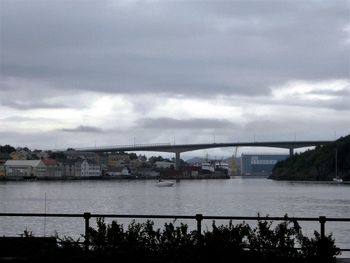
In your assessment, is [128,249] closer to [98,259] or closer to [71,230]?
[98,259]

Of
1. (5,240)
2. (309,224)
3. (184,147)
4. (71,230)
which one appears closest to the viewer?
(5,240)

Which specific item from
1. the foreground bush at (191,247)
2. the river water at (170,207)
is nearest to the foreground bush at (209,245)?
the foreground bush at (191,247)

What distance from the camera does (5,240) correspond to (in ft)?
40.1

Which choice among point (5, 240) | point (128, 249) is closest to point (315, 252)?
point (128, 249)

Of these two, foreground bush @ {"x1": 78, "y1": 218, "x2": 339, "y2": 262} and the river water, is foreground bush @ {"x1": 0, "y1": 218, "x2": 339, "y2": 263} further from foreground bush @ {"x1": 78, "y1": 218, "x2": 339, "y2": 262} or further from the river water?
the river water

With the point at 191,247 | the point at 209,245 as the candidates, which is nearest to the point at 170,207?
the point at 191,247

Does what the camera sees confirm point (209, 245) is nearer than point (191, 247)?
Yes

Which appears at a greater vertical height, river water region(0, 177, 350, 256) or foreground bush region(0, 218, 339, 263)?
foreground bush region(0, 218, 339, 263)

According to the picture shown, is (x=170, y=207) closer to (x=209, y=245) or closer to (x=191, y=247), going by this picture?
(x=191, y=247)

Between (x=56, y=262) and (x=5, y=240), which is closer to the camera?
(x=56, y=262)

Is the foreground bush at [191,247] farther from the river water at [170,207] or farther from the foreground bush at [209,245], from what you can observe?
the river water at [170,207]

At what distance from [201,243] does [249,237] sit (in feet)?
2.99

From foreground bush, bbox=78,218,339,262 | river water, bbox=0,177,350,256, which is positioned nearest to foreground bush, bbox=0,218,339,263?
foreground bush, bbox=78,218,339,262

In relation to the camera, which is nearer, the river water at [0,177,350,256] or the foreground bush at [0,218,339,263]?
the foreground bush at [0,218,339,263]
